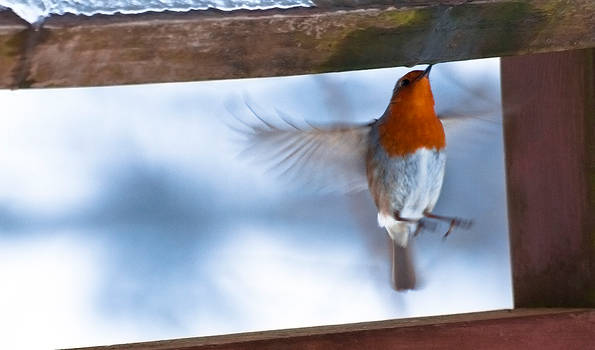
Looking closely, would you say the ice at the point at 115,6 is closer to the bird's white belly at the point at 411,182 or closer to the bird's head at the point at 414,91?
the bird's head at the point at 414,91

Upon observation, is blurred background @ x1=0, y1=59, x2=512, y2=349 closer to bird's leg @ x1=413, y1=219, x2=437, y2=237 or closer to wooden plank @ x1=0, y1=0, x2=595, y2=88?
bird's leg @ x1=413, y1=219, x2=437, y2=237

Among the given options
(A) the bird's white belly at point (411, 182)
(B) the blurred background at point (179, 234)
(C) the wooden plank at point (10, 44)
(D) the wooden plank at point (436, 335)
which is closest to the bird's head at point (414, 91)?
(A) the bird's white belly at point (411, 182)

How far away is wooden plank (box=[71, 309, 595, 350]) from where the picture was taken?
48.6 inches

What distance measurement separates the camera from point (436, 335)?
127 cm

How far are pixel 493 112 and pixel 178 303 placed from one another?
1232 mm

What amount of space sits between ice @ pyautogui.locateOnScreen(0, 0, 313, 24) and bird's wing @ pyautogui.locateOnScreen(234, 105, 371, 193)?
69cm

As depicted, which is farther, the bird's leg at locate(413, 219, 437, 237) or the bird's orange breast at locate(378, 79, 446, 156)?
the bird's leg at locate(413, 219, 437, 237)

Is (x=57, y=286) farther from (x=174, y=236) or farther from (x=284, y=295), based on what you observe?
(x=284, y=295)

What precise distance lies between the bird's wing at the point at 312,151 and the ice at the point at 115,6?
2.26 ft

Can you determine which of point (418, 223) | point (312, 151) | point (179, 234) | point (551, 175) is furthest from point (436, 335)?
point (179, 234)

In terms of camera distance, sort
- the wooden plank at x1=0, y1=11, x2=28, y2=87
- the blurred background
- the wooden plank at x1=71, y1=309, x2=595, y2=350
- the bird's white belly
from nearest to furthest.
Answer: the wooden plank at x1=0, y1=11, x2=28, y2=87, the wooden plank at x1=71, y1=309, x2=595, y2=350, the bird's white belly, the blurred background

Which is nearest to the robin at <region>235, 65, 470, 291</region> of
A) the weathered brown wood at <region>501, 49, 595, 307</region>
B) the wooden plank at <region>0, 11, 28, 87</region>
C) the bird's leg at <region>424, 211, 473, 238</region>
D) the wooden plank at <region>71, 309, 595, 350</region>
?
the bird's leg at <region>424, 211, 473, 238</region>

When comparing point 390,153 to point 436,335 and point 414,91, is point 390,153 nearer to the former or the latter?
point 414,91

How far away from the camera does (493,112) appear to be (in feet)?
5.83
